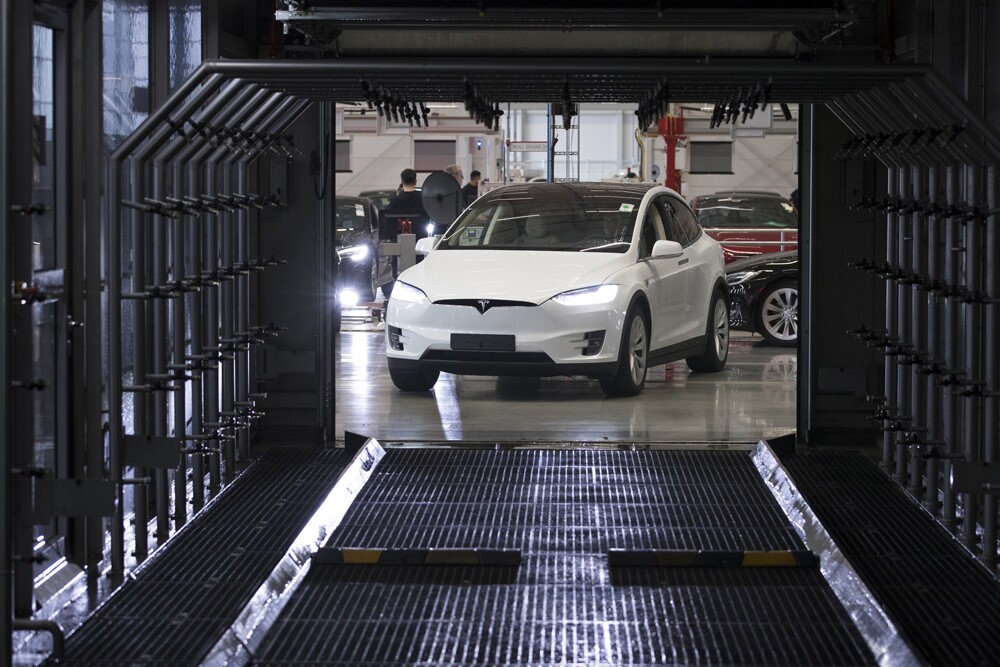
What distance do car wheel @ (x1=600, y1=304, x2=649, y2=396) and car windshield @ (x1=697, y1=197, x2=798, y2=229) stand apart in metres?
8.73

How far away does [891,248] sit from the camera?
7.29 metres

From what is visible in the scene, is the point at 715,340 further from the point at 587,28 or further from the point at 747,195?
the point at 747,195

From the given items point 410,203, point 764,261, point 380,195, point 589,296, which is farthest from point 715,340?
point 380,195

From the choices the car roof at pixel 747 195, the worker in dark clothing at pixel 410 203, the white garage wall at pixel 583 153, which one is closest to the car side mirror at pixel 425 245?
the worker in dark clothing at pixel 410 203

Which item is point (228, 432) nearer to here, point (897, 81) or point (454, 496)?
point (454, 496)

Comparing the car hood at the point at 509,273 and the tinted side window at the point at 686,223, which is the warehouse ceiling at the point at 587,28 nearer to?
the car hood at the point at 509,273

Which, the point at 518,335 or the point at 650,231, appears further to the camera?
the point at 650,231

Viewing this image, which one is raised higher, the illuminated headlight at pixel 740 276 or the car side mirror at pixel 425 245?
the car side mirror at pixel 425 245

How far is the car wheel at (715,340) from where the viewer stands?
467 inches

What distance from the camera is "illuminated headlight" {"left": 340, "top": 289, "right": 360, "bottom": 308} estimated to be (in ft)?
58.2

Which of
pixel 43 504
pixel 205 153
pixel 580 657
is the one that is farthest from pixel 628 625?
pixel 205 153

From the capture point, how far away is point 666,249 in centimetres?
1033

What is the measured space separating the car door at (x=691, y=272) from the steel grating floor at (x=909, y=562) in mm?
3417

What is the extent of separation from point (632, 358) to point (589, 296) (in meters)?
0.78
